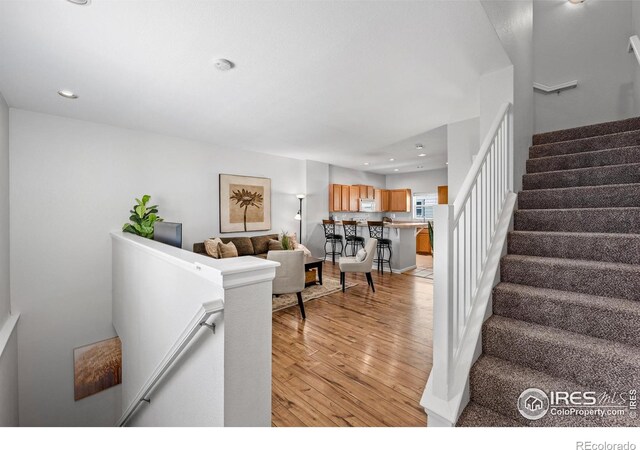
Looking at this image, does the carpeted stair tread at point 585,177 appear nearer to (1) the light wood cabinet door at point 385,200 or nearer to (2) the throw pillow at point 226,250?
(2) the throw pillow at point 226,250

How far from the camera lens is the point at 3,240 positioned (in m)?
2.89

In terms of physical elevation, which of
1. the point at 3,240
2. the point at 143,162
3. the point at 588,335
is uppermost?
the point at 143,162

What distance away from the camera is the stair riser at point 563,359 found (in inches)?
49.9

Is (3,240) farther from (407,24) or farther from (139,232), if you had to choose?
(407,24)

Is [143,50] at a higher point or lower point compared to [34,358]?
higher

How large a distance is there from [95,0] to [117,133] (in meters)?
2.75

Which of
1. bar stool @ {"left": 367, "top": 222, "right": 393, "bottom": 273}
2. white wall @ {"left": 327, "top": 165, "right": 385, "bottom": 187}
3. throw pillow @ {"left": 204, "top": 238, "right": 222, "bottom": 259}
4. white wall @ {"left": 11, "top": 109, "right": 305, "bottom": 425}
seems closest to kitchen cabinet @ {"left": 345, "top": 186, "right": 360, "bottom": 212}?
white wall @ {"left": 327, "top": 165, "right": 385, "bottom": 187}

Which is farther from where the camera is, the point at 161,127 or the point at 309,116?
the point at 161,127

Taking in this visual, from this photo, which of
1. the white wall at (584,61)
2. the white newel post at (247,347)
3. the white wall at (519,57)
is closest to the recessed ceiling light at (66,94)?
the white newel post at (247,347)

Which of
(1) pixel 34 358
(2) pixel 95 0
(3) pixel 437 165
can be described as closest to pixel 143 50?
(2) pixel 95 0

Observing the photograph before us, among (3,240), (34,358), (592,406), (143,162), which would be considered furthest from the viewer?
(143,162)

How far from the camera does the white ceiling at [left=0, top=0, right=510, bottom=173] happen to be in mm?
1771

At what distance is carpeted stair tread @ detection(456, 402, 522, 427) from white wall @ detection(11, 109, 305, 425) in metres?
4.35

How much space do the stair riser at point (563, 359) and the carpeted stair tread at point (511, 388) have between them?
0.11 feet
